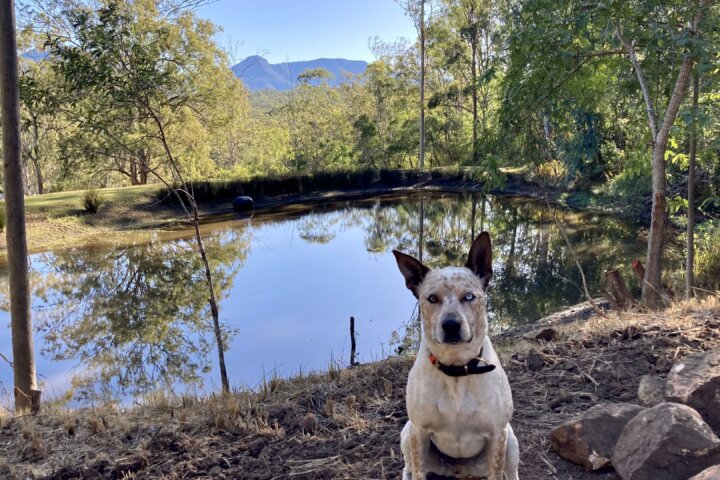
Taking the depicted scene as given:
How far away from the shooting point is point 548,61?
Result: 627 cm

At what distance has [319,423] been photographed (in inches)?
145

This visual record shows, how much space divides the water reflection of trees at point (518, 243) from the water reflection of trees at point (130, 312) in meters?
5.87

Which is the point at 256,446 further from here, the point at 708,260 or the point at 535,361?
the point at 708,260

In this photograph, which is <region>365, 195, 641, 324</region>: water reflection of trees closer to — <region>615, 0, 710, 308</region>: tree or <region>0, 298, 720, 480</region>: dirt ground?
<region>615, 0, 710, 308</region>: tree

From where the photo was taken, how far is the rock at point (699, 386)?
280 centimetres

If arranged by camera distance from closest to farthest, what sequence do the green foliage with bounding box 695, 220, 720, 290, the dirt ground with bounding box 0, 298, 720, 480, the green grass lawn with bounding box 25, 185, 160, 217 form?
the dirt ground with bounding box 0, 298, 720, 480 < the green foliage with bounding box 695, 220, 720, 290 < the green grass lawn with bounding box 25, 185, 160, 217

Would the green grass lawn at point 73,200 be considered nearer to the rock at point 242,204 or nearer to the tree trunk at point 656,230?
the rock at point 242,204

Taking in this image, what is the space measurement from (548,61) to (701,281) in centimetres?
563

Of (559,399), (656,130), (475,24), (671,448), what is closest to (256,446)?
(559,399)

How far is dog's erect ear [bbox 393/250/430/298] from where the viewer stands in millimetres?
2277

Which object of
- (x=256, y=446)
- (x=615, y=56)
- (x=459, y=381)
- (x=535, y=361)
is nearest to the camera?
(x=459, y=381)

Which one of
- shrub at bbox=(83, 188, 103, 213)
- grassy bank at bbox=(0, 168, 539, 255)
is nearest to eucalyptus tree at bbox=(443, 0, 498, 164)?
grassy bank at bbox=(0, 168, 539, 255)

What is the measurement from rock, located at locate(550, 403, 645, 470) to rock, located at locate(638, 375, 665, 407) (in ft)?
1.02

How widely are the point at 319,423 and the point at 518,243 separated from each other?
15095 mm
